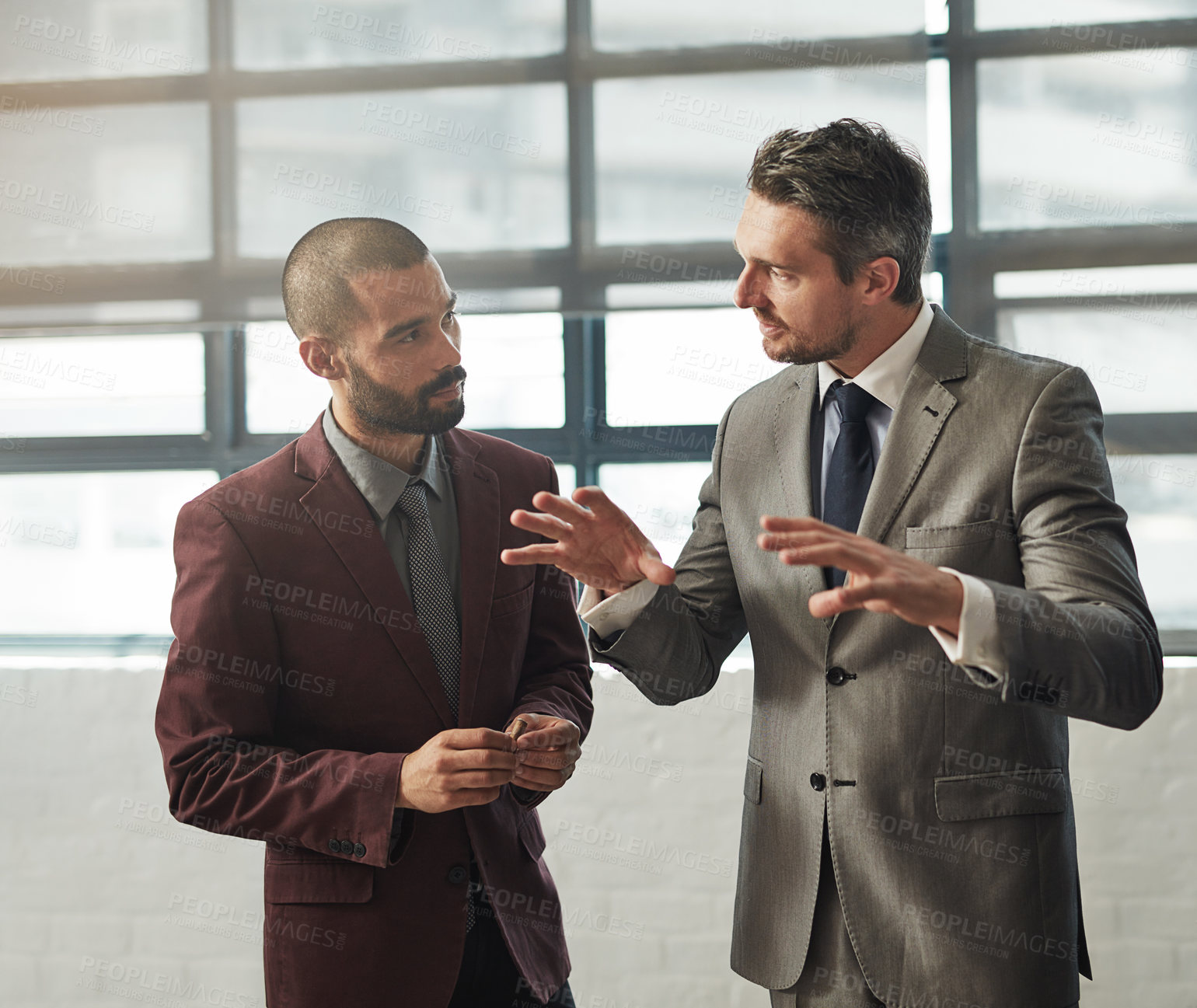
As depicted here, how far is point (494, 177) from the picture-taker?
2826mm

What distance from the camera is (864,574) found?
3.52 ft

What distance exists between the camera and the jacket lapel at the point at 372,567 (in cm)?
139

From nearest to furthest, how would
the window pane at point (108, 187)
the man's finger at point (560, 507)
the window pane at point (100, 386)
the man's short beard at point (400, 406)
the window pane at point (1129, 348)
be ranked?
the man's finger at point (560, 507), the man's short beard at point (400, 406), the window pane at point (1129, 348), the window pane at point (108, 187), the window pane at point (100, 386)

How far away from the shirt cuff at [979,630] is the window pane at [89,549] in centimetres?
257

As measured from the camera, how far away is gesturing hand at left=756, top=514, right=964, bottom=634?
1.06 meters

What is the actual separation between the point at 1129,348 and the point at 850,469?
5.64 ft

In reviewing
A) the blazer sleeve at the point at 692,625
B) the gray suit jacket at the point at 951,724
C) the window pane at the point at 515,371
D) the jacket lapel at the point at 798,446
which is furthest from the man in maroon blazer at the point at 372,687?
the window pane at the point at 515,371

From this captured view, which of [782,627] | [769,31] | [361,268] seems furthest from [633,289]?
[782,627]

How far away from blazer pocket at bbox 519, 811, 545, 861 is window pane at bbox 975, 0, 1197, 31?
250 cm

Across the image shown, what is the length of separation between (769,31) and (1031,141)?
0.80 m

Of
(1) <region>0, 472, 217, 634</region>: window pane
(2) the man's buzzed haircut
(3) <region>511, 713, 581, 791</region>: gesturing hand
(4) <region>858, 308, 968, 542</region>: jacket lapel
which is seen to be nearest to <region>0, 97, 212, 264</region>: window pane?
Result: (1) <region>0, 472, 217, 634</region>: window pane

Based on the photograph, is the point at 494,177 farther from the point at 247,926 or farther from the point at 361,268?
the point at 247,926

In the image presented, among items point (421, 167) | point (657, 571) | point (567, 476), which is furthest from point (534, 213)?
point (657, 571)

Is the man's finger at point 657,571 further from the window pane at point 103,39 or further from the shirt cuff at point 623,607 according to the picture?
the window pane at point 103,39
